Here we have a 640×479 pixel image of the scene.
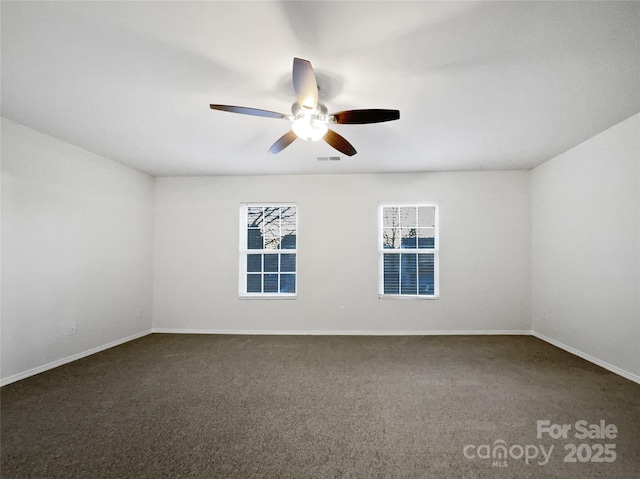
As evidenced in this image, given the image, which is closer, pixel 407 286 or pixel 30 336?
pixel 30 336

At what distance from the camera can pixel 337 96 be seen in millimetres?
2311

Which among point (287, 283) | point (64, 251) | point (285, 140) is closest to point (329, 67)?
point (285, 140)

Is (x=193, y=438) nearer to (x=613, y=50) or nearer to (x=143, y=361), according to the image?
(x=143, y=361)

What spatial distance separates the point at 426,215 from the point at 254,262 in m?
2.84

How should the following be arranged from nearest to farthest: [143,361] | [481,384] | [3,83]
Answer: [3,83] < [481,384] < [143,361]

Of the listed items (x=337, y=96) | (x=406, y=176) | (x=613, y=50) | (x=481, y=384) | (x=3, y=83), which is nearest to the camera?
(x=613, y=50)

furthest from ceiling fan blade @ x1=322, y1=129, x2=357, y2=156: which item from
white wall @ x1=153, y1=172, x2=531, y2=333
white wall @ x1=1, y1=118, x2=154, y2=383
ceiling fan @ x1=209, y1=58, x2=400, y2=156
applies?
white wall @ x1=1, y1=118, x2=154, y2=383

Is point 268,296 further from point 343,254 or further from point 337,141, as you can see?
point 337,141

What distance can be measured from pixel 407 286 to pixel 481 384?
1967 mm

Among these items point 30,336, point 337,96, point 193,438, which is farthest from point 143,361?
point 337,96

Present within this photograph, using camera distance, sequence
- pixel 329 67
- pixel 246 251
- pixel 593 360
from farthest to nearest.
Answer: pixel 246 251 → pixel 593 360 → pixel 329 67

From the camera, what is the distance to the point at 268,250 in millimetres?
4680

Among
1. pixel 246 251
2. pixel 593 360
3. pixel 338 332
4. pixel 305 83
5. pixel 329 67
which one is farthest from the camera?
pixel 246 251

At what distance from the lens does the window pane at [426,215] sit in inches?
180
